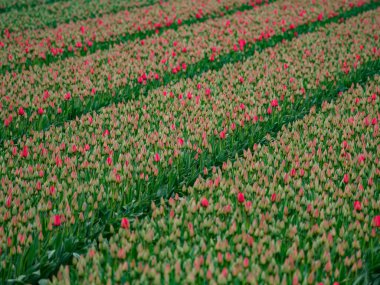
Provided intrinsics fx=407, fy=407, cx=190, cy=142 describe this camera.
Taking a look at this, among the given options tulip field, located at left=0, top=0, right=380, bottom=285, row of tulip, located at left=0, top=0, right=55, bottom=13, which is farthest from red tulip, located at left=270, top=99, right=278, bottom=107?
row of tulip, located at left=0, top=0, right=55, bottom=13

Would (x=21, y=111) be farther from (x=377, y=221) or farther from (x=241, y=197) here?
(x=377, y=221)

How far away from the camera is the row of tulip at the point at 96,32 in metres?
8.42

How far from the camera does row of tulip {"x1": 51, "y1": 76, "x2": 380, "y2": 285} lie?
8.91ft

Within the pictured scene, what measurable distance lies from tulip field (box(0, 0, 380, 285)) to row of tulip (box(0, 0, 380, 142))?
0.03m

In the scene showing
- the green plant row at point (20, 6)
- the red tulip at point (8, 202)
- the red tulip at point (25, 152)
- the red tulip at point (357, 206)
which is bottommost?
the red tulip at point (357, 206)

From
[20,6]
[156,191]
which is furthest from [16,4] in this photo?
[156,191]

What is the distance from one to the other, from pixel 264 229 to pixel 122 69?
488 cm

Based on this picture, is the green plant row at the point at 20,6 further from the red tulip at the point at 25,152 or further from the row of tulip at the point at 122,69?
the red tulip at the point at 25,152

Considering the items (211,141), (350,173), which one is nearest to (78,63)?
(211,141)

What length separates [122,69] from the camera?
7.24m

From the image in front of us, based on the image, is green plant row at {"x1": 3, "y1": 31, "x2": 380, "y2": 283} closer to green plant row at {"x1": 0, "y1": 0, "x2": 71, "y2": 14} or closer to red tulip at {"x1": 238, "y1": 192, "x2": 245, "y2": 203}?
red tulip at {"x1": 238, "y1": 192, "x2": 245, "y2": 203}

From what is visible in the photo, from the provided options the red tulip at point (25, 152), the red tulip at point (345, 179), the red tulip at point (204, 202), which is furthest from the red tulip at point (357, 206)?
the red tulip at point (25, 152)

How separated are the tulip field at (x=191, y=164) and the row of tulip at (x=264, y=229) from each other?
0.01 m

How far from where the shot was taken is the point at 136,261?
2887 millimetres
